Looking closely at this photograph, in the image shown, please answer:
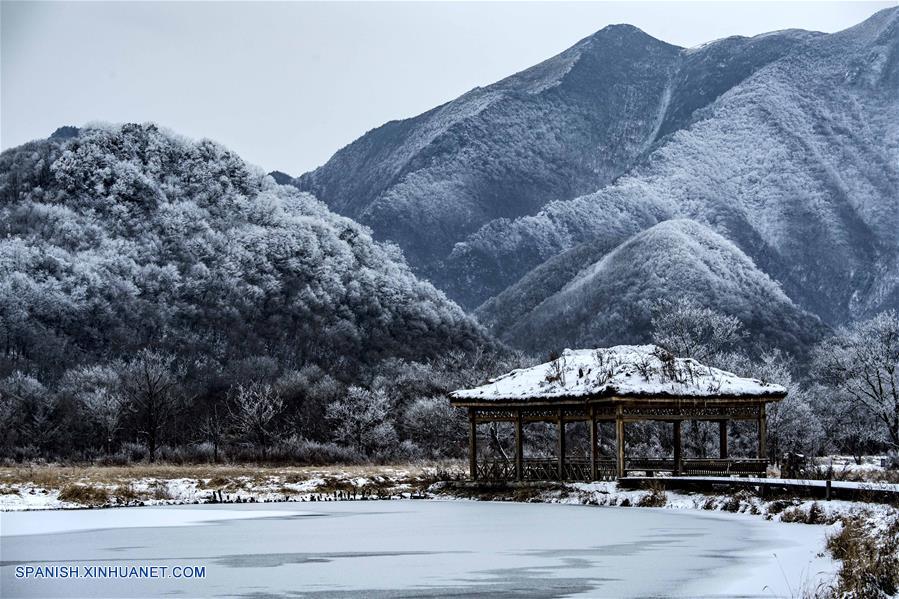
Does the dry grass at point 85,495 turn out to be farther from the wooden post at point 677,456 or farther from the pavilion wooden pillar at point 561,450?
the wooden post at point 677,456

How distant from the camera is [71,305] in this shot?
3706 inches

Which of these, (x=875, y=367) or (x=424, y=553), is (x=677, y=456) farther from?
(x=875, y=367)

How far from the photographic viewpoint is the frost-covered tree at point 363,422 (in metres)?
64.0

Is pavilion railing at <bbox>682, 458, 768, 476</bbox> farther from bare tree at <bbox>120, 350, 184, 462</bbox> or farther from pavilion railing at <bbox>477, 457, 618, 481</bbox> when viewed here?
bare tree at <bbox>120, 350, 184, 462</bbox>

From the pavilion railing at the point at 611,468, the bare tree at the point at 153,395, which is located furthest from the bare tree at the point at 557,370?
the bare tree at the point at 153,395

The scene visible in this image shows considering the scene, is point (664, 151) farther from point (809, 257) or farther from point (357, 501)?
point (357, 501)

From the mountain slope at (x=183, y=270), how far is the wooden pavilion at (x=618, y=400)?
178 feet

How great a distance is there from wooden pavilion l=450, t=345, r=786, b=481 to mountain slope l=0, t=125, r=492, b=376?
54.1m

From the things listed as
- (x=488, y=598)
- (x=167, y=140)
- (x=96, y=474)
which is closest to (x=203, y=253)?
(x=167, y=140)

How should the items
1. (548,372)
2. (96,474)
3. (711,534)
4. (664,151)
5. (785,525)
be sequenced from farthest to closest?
(664,151), (96,474), (548,372), (785,525), (711,534)

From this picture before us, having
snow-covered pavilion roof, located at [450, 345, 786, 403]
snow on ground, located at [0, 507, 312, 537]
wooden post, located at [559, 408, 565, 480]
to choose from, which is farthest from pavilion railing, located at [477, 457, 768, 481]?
snow on ground, located at [0, 507, 312, 537]

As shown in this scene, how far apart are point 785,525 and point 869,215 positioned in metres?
169

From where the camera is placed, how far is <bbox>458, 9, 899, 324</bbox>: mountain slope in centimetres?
16800

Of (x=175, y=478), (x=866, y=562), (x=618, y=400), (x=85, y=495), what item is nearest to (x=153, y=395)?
(x=175, y=478)
